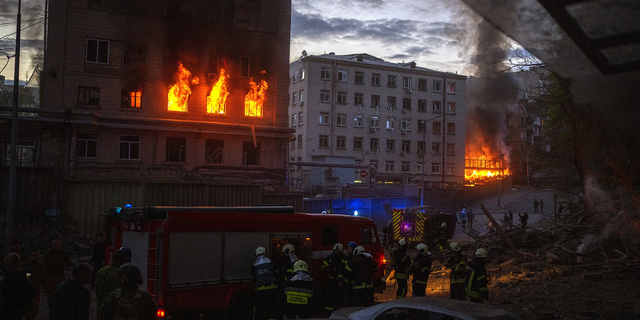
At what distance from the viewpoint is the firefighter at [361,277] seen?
10.2 meters

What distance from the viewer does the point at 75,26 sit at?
28.6m

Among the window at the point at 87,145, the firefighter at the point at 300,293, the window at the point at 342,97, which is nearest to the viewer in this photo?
the firefighter at the point at 300,293

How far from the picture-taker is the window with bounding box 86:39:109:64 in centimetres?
2911

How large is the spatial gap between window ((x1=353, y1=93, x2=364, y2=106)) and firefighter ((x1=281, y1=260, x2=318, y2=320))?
164ft

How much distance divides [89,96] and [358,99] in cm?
3338

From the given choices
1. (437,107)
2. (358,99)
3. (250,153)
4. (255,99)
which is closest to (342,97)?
(358,99)

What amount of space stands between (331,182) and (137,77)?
27267mm

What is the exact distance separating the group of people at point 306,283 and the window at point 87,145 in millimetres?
22029

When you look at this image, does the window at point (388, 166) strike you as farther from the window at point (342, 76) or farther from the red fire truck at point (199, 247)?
the red fire truck at point (199, 247)

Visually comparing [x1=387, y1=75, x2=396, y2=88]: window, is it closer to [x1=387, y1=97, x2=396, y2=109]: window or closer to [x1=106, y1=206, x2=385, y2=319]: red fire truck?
[x1=387, y1=97, x2=396, y2=109]: window

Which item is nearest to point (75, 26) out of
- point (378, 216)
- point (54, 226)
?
point (54, 226)

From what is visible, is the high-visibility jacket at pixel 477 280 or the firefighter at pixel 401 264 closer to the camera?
the high-visibility jacket at pixel 477 280

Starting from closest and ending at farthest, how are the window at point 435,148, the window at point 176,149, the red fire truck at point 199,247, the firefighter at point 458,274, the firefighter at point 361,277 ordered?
the red fire truck at point 199,247 → the firefighter at point 361,277 → the firefighter at point 458,274 → the window at point 176,149 → the window at point 435,148

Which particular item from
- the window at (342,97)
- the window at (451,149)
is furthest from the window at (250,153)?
the window at (451,149)
